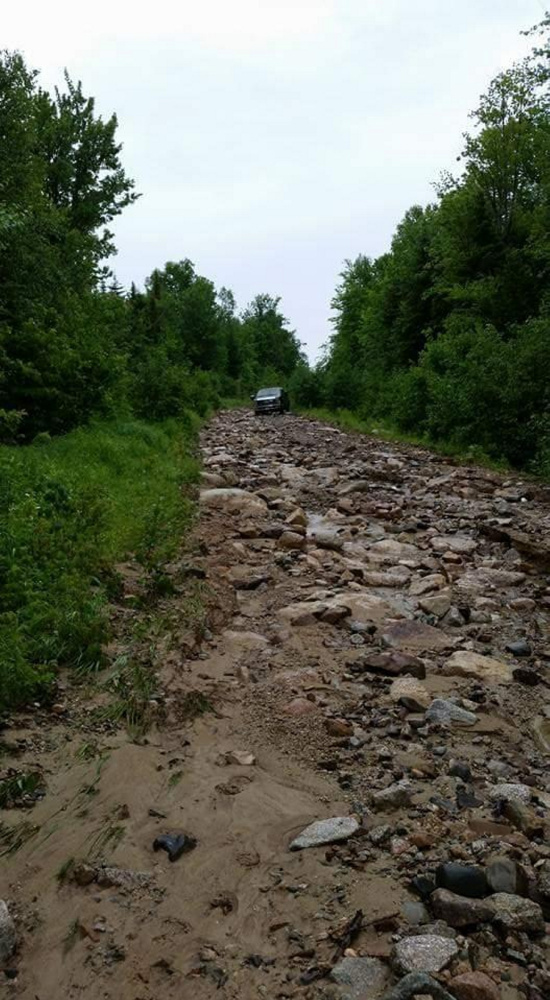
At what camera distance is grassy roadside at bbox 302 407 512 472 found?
15.3m

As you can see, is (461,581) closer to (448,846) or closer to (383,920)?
(448,846)

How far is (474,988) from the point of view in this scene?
216 centimetres

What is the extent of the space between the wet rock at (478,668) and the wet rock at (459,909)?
236 cm

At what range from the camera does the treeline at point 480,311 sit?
1570cm

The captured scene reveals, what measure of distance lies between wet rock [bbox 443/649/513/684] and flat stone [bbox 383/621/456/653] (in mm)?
281

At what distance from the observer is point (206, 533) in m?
8.45

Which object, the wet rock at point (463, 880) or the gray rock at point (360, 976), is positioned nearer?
the gray rock at point (360, 976)

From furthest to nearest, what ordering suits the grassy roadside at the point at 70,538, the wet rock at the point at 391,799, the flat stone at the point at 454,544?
the flat stone at the point at 454,544 < the grassy roadside at the point at 70,538 < the wet rock at the point at 391,799

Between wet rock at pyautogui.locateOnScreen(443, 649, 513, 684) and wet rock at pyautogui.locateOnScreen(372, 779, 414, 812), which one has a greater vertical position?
wet rock at pyautogui.locateOnScreen(372, 779, 414, 812)

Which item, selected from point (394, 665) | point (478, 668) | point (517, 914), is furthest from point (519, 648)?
point (517, 914)

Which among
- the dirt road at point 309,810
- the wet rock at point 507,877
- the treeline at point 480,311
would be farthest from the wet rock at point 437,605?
the treeline at point 480,311

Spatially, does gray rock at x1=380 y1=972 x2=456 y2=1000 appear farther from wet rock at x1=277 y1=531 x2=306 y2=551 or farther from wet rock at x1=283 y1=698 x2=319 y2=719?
wet rock at x1=277 y1=531 x2=306 y2=551

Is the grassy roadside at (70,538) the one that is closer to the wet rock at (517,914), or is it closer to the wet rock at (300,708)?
the wet rock at (300,708)

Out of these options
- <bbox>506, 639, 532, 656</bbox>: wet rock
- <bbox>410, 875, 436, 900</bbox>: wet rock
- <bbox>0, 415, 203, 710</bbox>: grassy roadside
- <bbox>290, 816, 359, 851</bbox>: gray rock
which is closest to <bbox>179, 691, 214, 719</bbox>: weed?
<bbox>0, 415, 203, 710</bbox>: grassy roadside
